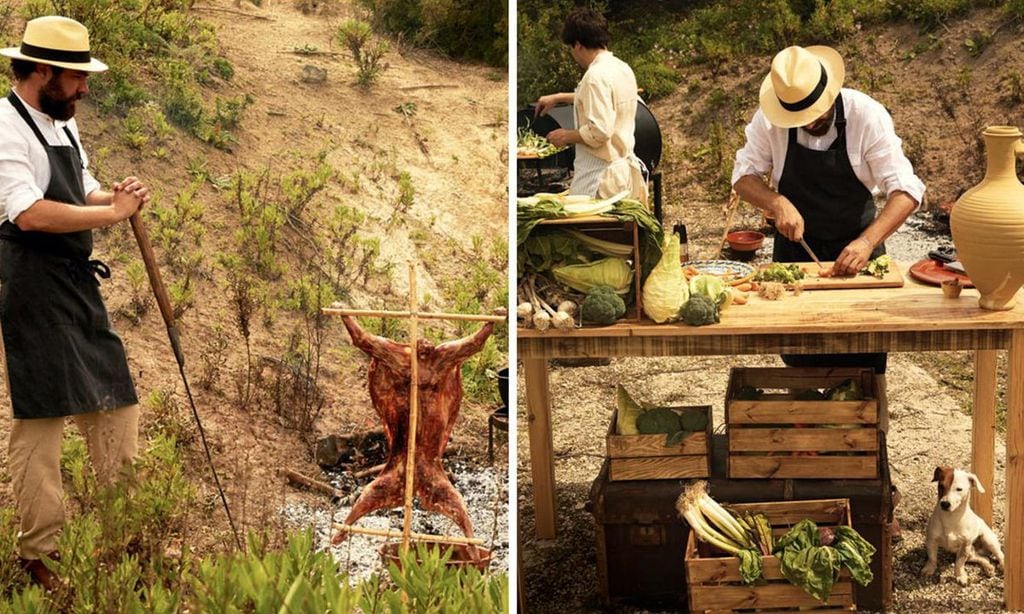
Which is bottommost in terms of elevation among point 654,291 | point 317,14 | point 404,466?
point 404,466

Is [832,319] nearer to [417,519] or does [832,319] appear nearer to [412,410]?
[412,410]

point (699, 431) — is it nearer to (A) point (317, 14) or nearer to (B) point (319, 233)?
(B) point (319, 233)

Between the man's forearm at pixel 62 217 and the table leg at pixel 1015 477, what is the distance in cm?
269

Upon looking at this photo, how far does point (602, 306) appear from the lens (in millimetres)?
3918

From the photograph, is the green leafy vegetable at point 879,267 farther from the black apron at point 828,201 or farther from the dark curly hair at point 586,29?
the dark curly hair at point 586,29

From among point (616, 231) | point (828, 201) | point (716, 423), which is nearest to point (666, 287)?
point (616, 231)

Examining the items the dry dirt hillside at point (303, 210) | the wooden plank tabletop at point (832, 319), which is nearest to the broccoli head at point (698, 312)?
the wooden plank tabletop at point (832, 319)

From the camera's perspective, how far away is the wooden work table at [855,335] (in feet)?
12.8

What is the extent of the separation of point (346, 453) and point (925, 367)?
11.1ft

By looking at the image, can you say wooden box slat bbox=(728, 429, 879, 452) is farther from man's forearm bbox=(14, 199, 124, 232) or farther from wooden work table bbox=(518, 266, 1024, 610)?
man's forearm bbox=(14, 199, 124, 232)

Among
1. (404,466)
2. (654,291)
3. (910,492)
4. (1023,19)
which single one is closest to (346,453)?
(404,466)

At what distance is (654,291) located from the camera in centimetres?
395

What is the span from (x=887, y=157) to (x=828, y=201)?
29cm

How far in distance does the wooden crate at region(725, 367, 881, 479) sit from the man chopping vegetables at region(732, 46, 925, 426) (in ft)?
1.46
